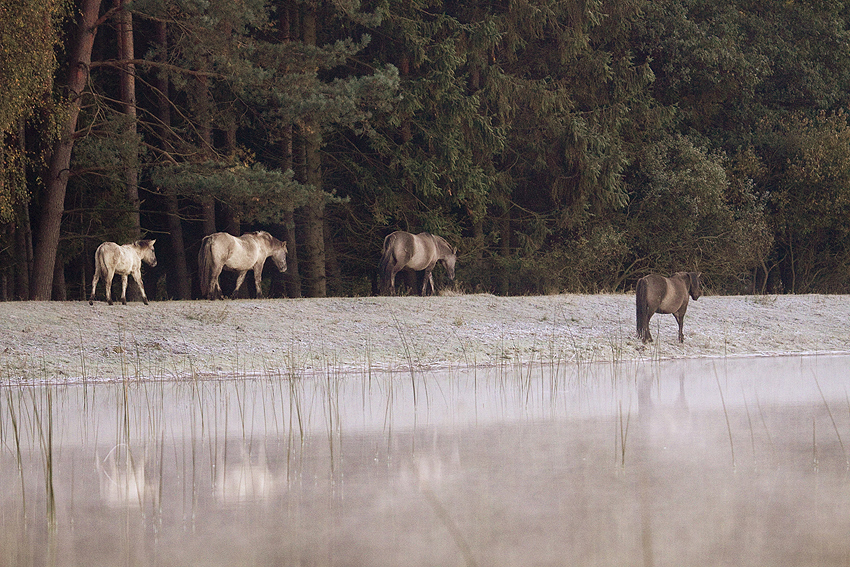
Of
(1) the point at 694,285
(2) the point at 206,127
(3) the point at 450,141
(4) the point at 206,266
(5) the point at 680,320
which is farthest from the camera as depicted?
(3) the point at 450,141

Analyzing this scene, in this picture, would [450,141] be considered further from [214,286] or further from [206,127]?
[214,286]

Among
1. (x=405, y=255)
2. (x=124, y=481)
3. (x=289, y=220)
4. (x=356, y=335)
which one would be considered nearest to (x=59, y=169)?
(x=289, y=220)

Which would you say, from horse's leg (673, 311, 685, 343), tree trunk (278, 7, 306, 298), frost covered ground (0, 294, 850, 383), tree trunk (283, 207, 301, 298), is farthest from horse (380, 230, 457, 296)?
horse's leg (673, 311, 685, 343)

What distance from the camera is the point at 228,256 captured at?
20.9 m

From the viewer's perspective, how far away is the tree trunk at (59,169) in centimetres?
2211

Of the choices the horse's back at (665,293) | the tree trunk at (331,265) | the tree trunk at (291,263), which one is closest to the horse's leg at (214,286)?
the tree trunk at (291,263)

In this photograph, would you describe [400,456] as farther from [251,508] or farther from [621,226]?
[621,226]

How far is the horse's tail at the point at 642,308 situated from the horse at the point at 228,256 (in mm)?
7648

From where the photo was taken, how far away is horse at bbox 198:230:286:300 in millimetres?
20406

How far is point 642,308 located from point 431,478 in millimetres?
11482

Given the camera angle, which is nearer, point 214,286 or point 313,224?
point 214,286

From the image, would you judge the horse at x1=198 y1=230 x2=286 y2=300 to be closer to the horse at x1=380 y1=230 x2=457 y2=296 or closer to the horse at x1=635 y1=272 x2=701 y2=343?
the horse at x1=380 y1=230 x2=457 y2=296

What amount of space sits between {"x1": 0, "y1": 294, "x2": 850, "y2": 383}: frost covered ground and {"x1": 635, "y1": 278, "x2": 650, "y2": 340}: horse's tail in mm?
253

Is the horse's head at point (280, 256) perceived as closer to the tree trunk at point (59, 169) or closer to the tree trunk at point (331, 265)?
the tree trunk at point (59, 169)
